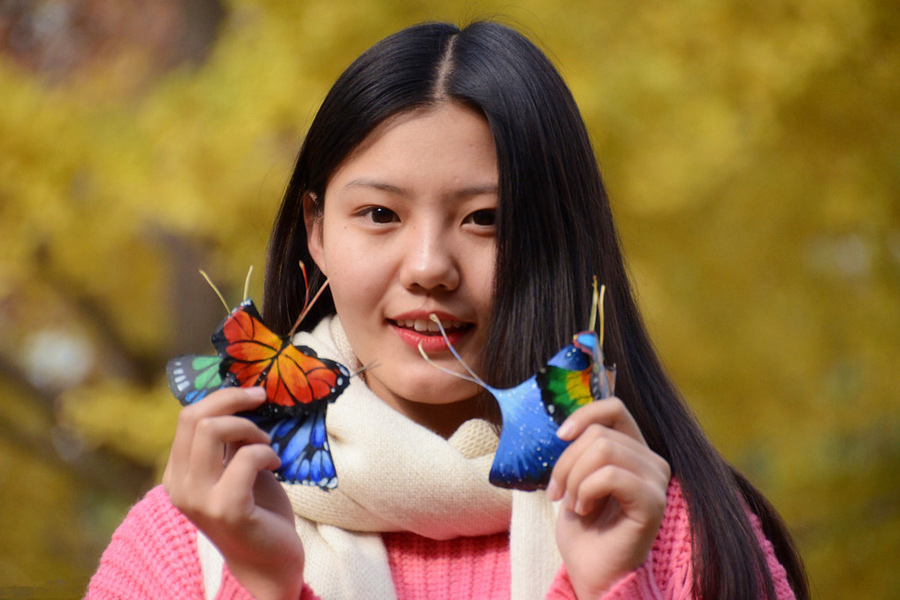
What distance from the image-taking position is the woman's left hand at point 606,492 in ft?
4.24

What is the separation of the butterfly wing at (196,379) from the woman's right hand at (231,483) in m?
0.05

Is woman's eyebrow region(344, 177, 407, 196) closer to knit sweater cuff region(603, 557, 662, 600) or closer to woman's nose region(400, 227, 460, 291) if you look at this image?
woman's nose region(400, 227, 460, 291)

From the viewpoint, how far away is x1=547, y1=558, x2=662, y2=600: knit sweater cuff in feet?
4.50

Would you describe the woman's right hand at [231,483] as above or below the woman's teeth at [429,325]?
below

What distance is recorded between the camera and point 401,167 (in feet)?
5.27

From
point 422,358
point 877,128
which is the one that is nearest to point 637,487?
point 422,358

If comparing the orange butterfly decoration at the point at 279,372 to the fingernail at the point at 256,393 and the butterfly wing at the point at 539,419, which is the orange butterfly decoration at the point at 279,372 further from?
the butterfly wing at the point at 539,419

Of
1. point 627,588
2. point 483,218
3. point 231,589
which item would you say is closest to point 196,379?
point 231,589

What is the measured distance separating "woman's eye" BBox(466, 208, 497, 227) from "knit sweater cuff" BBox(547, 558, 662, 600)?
0.53 meters

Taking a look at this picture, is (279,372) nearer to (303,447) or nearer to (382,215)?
(303,447)

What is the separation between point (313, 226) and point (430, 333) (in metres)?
0.37

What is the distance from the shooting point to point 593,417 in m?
1.32

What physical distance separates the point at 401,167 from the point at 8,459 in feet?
12.1

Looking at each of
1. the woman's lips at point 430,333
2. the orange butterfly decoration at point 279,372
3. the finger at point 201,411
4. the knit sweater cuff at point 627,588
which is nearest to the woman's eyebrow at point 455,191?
the woman's lips at point 430,333
